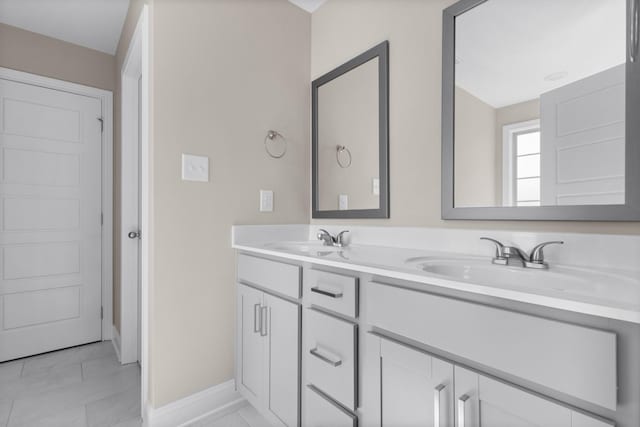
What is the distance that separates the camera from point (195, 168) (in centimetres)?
156

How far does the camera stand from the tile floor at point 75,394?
5.07 ft

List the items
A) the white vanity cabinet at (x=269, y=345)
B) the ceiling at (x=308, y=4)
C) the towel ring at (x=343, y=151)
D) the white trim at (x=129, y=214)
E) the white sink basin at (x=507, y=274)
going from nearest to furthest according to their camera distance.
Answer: the white sink basin at (x=507, y=274)
the white vanity cabinet at (x=269, y=345)
the towel ring at (x=343, y=151)
the ceiling at (x=308, y=4)
the white trim at (x=129, y=214)

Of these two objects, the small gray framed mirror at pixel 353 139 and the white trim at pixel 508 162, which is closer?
the white trim at pixel 508 162

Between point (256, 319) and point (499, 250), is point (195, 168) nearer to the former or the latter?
point (256, 319)

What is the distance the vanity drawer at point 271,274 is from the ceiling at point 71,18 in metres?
1.95

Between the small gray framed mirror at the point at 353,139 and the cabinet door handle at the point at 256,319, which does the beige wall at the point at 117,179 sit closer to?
the cabinet door handle at the point at 256,319

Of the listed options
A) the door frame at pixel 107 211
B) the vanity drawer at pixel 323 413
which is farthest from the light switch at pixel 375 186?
the door frame at pixel 107 211

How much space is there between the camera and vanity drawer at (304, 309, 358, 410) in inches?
39.3

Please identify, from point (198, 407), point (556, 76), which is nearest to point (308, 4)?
point (556, 76)

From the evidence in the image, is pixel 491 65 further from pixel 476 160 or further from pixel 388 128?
pixel 388 128

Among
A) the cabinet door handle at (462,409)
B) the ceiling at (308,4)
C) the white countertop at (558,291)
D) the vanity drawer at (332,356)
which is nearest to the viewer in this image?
the white countertop at (558,291)

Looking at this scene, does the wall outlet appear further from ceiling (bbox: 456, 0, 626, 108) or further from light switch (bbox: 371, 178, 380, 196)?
ceiling (bbox: 456, 0, 626, 108)

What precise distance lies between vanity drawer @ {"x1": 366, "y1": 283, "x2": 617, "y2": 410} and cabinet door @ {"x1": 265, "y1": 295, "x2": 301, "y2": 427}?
484 mm

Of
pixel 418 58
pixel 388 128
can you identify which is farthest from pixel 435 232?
pixel 418 58
